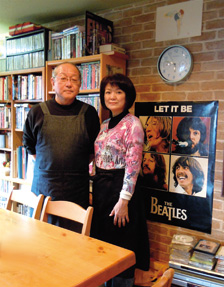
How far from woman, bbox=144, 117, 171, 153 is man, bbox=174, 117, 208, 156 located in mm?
101

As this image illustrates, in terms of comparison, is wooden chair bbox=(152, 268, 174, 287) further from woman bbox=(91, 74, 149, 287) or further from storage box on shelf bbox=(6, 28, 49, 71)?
storage box on shelf bbox=(6, 28, 49, 71)

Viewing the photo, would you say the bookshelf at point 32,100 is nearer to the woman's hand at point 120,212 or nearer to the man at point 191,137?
the man at point 191,137

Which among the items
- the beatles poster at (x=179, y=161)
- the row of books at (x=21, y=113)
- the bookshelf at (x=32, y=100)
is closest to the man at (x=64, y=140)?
the bookshelf at (x=32, y=100)


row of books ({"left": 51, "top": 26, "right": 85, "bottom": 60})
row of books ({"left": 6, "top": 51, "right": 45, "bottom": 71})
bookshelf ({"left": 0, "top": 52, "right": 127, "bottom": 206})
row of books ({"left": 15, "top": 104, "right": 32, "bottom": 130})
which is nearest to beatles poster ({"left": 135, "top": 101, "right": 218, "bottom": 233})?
bookshelf ({"left": 0, "top": 52, "right": 127, "bottom": 206})

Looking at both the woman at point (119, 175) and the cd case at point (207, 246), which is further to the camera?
the cd case at point (207, 246)

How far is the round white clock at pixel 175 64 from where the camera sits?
2332 mm

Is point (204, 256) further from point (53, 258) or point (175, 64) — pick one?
point (175, 64)

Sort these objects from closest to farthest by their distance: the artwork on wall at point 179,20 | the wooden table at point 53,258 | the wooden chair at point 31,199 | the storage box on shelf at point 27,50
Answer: the wooden table at point 53,258 → the wooden chair at point 31,199 → the artwork on wall at point 179,20 → the storage box on shelf at point 27,50

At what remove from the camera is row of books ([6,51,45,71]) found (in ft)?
9.92

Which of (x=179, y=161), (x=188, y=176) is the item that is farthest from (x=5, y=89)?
(x=188, y=176)

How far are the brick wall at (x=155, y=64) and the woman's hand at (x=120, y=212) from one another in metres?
0.71

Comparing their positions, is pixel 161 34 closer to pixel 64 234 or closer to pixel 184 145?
pixel 184 145

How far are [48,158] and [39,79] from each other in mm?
1232

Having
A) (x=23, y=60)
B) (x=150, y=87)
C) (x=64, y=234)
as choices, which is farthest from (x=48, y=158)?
(x=23, y=60)
